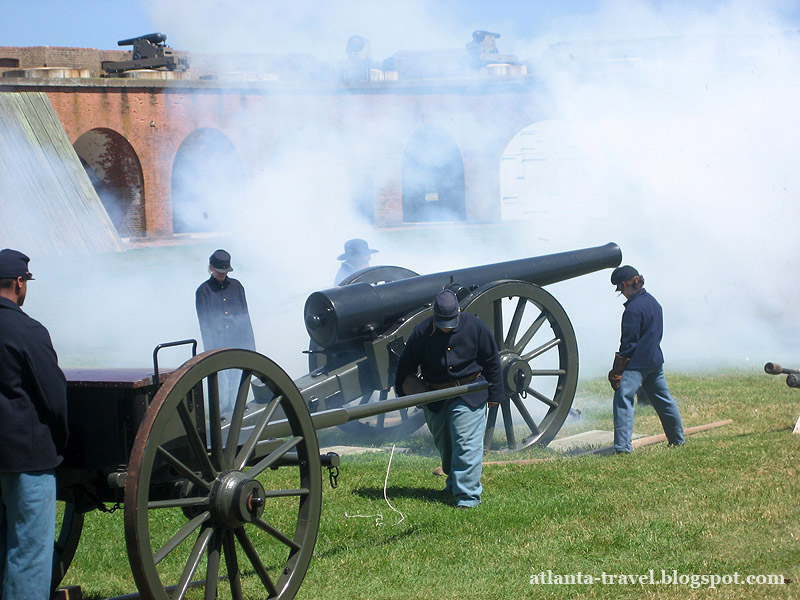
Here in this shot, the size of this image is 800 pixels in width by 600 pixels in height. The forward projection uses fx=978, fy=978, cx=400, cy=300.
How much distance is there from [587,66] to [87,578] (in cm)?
1707

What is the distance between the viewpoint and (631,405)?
652 cm

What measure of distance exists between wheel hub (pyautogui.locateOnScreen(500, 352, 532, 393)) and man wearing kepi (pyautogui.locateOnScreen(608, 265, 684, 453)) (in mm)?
570

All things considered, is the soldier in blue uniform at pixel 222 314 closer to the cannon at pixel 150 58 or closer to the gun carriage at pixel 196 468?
the gun carriage at pixel 196 468

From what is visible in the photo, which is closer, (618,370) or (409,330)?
(409,330)

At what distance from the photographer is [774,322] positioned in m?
14.4

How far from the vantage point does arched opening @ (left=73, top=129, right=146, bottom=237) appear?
24.1 metres

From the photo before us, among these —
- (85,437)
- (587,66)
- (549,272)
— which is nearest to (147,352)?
(549,272)

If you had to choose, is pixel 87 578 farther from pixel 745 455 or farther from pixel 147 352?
pixel 147 352

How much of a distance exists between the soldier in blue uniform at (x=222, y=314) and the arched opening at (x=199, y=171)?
51.8 ft

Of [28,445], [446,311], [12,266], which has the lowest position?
[28,445]

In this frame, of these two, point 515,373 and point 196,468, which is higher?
point 196,468

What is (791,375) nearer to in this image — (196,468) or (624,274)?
(624,274)

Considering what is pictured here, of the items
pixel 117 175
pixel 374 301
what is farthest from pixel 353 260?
pixel 117 175

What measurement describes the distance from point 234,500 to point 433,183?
2655 centimetres
